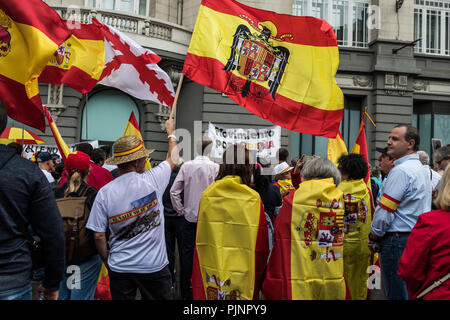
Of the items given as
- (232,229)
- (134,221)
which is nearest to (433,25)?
(232,229)

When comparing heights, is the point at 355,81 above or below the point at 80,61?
above

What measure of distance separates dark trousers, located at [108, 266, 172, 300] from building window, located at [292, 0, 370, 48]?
16.4 meters

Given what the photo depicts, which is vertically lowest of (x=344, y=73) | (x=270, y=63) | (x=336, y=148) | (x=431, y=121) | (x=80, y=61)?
(x=336, y=148)

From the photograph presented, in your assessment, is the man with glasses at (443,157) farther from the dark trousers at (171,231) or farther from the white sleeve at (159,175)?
the white sleeve at (159,175)

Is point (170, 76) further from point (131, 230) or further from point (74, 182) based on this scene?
point (131, 230)

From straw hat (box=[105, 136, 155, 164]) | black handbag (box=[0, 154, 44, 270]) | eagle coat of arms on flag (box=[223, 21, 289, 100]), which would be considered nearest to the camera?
black handbag (box=[0, 154, 44, 270])

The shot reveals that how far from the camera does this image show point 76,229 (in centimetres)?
365

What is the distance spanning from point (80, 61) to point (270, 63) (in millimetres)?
2690

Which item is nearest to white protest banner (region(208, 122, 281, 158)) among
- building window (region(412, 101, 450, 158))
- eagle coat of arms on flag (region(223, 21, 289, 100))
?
eagle coat of arms on flag (region(223, 21, 289, 100))

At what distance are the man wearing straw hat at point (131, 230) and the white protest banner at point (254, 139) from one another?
23.3ft

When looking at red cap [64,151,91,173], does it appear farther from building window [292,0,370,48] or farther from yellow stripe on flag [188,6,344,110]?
building window [292,0,370,48]

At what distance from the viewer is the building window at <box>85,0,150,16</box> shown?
1515 cm
